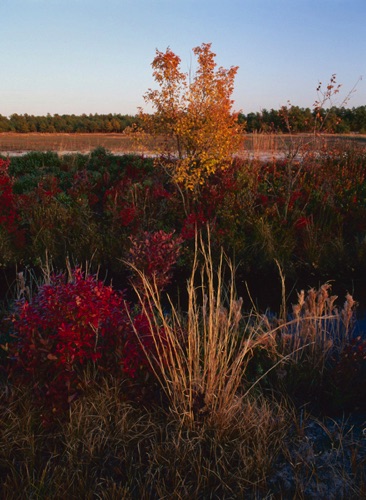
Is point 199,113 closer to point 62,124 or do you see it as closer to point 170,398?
point 170,398

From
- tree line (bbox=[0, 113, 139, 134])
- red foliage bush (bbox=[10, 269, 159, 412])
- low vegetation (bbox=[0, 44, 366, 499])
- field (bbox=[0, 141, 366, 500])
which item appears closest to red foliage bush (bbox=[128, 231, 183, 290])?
low vegetation (bbox=[0, 44, 366, 499])

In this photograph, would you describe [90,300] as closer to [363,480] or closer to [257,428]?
[257,428]

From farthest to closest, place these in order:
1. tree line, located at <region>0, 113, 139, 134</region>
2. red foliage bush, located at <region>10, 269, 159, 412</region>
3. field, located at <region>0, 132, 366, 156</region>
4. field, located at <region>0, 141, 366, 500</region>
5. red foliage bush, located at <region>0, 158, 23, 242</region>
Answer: tree line, located at <region>0, 113, 139, 134</region>
field, located at <region>0, 132, 366, 156</region>
red foliage bush, located at <region>0, 158, 23, 242</region>
red foliage bush, located at <region>10, 269, 159, 412</region>
field, located at <region>0, 141, 366, 500</region>

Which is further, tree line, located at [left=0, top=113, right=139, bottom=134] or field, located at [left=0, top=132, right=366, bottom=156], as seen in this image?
tree line, located at [left=0, top=113, right=139, bottom=134]

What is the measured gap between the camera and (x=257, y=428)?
315 centimetres

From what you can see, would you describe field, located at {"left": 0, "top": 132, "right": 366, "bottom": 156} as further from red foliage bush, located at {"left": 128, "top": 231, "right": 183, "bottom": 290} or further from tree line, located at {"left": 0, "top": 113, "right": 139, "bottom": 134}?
tree line, located at {"left": 0, "top": 113, "right": 139, "bottom": 134}

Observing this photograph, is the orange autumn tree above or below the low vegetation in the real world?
above

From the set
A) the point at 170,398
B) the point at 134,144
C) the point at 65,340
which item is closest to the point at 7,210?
the point at 134,144

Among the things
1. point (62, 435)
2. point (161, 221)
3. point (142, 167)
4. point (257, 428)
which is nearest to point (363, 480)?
point (257, 428)

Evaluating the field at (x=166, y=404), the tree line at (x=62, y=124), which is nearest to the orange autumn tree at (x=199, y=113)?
the field at (x=166, y=404)

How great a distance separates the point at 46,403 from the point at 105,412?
0.37 meters

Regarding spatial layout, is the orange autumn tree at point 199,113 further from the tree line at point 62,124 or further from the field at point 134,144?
the tree line at point 62,124

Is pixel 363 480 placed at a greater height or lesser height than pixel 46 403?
lesser

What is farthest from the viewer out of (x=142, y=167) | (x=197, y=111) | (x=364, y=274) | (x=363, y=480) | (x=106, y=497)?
(x=142, y=167)
